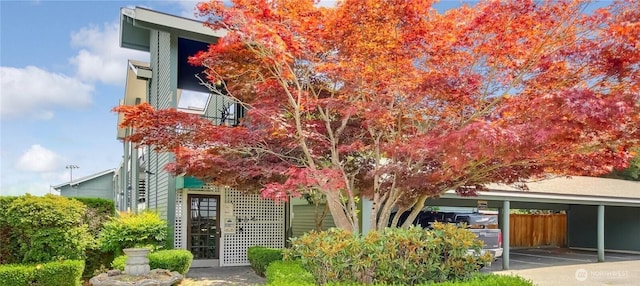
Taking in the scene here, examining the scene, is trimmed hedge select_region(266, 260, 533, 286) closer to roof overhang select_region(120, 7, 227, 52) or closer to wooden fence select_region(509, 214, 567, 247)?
roof overhang select_region(120, 7, 227, 52)

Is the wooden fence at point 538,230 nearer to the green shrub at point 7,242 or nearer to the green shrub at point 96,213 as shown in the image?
the green shrub at point 96,213

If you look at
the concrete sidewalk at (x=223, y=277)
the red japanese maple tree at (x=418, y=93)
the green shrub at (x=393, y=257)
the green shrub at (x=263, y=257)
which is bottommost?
the concrete sidewalk at (x=223, y=277)

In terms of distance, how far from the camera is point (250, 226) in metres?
13.9

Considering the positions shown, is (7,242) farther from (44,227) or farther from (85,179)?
(85,179)

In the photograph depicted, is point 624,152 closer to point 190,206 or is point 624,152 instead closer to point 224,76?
point 224,76

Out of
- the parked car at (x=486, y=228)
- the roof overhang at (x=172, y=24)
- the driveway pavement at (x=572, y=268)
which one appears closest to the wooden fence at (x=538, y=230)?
the driveway pavement at (x=572, y=268)

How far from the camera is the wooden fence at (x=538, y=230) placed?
2302 centimetres

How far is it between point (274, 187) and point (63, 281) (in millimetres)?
4826

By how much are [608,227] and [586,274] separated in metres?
10.3

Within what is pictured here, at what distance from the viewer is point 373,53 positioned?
7.55m

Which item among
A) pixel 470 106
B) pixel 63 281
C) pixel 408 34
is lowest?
pixel 63 281

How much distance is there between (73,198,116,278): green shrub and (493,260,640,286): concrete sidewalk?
967cm

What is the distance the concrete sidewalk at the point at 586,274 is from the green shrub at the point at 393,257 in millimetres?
5431

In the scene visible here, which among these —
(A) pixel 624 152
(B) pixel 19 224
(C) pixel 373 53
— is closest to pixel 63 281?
(B) pixel 19 224
